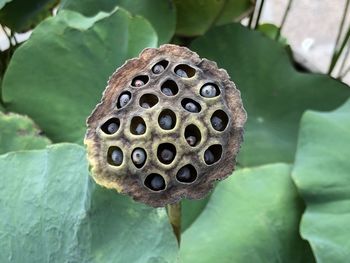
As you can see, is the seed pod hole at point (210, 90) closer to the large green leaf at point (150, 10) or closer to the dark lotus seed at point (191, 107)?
the dark lotus seed at point (191, 107)

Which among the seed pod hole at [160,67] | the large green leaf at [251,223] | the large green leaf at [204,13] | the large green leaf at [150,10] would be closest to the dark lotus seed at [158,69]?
the seed pod hole at [160,67]

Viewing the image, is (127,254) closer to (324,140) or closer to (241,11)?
(324,140)

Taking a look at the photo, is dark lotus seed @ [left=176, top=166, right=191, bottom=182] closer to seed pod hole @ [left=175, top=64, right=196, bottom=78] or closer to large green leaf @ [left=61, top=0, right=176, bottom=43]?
seed pod hole @ [left=175, top=64, right=196, bottom=78]

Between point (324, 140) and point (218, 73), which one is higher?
point (218, 73)

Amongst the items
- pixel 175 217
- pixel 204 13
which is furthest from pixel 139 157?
pixel 204 13

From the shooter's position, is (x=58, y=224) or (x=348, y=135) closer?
(x=58, y=224)

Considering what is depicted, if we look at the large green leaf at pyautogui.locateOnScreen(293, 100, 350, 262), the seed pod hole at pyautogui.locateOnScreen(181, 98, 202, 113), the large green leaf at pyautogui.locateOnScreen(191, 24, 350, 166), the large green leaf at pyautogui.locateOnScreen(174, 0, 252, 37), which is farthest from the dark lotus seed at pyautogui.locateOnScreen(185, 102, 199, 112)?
the large green leaf at pyautogui.locateOnScreen(174, 0, 252, 37)

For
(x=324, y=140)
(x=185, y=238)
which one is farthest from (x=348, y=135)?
(x=185, y=238)
